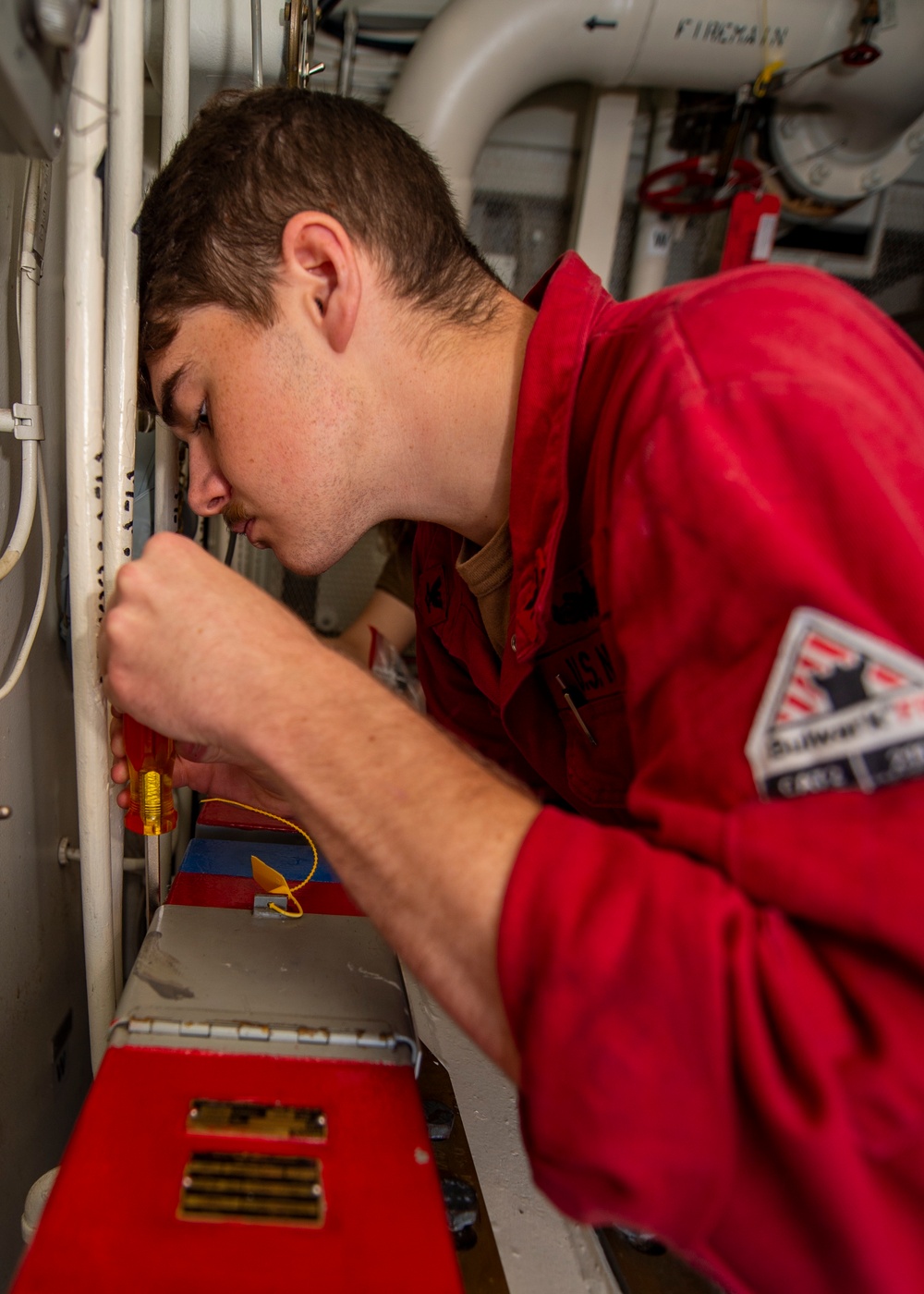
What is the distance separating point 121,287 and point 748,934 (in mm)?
807

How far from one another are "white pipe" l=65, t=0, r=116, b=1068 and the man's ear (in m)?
0.18

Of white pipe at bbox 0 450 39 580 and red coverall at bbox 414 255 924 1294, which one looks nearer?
red coverall at bbox 414 255 924 1294

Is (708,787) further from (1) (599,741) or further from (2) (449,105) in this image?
(2) (449,105)

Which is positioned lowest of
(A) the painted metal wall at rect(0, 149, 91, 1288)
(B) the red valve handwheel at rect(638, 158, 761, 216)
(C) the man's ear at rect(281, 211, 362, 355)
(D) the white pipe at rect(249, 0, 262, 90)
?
(A) the painted metal wall at rect(0, 149, 91, 1288)

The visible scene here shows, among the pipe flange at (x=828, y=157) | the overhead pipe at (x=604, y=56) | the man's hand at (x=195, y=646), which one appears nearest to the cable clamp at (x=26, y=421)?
the man's hand at (x=195, y=646)

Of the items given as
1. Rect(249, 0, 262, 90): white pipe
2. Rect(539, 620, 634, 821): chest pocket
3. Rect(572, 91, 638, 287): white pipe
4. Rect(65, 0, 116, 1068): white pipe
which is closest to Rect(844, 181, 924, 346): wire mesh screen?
Rect(572, 91, 638, 287): white pipe

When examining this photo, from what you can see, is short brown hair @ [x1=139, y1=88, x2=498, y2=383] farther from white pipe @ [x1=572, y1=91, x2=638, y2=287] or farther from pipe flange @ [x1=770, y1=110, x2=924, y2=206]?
pipe flange @ [x1=770, y1=110, x2=924, y2=206]

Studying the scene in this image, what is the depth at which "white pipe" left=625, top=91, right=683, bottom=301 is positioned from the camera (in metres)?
1.94

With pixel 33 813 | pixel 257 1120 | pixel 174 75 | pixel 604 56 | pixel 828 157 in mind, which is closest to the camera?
pixel 257 1120

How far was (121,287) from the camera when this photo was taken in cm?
81

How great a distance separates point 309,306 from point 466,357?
0.18 m

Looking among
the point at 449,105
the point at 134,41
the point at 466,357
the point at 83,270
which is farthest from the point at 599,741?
the point at 449,105

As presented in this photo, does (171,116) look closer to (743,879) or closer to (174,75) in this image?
(174,75)

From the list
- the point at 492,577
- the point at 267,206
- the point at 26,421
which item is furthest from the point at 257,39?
the point at 492,577
